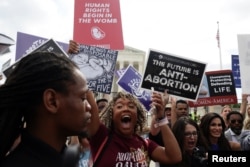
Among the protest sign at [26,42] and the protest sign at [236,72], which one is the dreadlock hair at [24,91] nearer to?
the protest sign at [26,42]

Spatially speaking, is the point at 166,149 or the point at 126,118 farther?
the point at 166,149

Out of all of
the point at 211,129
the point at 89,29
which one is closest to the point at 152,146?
the point at 211,129

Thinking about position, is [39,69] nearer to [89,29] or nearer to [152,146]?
[152,146]

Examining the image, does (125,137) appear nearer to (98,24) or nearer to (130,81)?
(130,81)

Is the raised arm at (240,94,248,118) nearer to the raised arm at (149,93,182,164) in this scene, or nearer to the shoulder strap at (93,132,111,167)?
the raised arm at (149,93,182,164)

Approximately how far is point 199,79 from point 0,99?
3.48m

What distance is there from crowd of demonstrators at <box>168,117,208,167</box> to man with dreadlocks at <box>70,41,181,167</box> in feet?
2.05

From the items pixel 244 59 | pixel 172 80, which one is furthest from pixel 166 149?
pixel 244 59

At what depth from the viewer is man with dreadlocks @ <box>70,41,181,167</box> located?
2.46 m

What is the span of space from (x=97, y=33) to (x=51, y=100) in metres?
6.03

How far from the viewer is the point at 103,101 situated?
18.4ft

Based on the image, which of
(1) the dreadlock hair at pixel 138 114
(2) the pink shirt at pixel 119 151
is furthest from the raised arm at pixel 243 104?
(2) the pink shirt at pixel 119 151

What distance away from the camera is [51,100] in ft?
3.52

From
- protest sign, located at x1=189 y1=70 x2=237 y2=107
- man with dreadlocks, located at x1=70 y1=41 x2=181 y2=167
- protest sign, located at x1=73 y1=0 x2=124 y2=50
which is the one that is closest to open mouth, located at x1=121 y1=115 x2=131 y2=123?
man with dreadlocks, located at x1=70 y1=41 x2=181 y2=167
